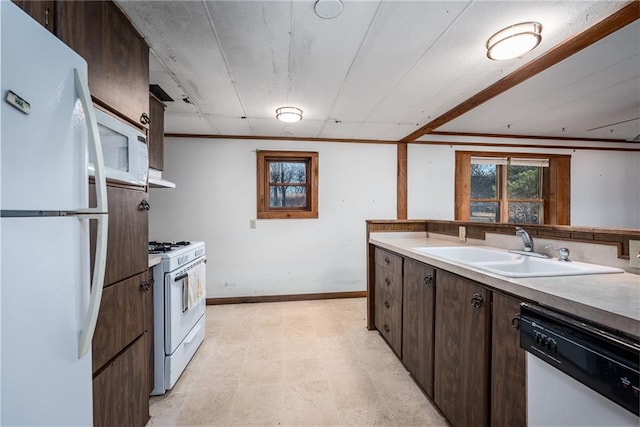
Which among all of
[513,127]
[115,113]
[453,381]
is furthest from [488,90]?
[115,113]

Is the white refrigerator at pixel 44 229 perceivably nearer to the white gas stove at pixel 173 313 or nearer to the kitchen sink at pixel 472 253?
the white gas stove at pixel 173 313

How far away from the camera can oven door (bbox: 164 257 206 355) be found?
1.91m

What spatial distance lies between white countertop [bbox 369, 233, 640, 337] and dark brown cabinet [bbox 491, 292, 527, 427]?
8cm

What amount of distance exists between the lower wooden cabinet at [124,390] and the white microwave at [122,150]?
88 centimetres

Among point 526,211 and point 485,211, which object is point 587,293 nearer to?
point 485,211

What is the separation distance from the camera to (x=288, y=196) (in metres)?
4.00

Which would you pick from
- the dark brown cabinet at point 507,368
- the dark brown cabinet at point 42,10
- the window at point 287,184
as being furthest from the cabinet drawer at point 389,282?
the dark brown cabinet at point 42,10

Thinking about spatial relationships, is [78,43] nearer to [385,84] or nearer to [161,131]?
[161,131]

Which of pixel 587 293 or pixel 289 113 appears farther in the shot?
pixel 289 113

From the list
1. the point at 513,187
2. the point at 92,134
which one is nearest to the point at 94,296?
the point at 92,134

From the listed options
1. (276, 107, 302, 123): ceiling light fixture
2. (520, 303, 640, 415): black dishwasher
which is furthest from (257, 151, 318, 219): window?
(520, 303, 640, 415): black dishwasher

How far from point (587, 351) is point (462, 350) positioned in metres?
0.68

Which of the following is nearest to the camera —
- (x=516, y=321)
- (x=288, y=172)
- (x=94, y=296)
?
(x=94, y=296)

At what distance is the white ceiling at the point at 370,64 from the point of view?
144 centimetres
